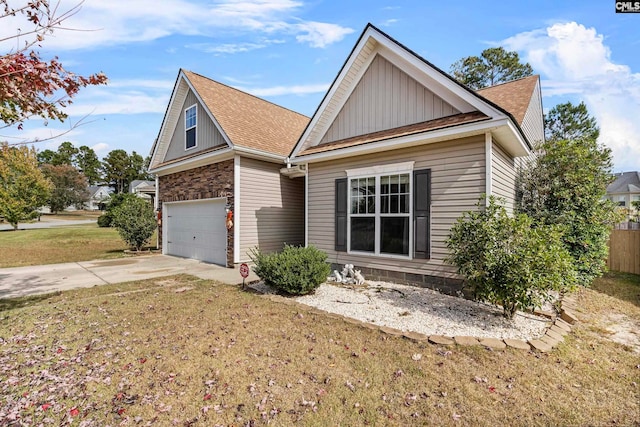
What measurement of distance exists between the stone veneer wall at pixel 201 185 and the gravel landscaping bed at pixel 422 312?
4.17 metres

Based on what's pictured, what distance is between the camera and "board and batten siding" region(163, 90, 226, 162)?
10.8 meters

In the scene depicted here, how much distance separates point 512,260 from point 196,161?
10245 millimetres

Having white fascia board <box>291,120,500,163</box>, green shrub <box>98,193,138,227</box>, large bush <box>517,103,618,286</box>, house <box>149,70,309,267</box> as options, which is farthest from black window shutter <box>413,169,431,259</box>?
green shrub <box>98,193,138,227</box>

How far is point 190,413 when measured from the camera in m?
2.65

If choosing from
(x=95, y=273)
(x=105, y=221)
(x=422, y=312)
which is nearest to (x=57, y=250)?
(x=95, y=273)

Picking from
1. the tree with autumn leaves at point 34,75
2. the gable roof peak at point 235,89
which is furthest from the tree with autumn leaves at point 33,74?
the gable roof peak at point 235,89

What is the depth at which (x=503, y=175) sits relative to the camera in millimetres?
6750

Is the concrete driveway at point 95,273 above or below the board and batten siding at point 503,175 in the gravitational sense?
below

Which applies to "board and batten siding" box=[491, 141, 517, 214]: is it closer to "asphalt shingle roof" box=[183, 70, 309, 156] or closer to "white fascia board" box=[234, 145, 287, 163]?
"white fascia board" box=[234, 145, 287, 163]

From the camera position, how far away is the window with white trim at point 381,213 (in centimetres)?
692

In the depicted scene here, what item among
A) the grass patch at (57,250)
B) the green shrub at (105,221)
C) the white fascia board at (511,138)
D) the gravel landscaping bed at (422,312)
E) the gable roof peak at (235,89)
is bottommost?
the grass patch at (57,250)

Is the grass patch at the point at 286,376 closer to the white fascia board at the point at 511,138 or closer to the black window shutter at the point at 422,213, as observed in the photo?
the black window shutter at the point at 422,213

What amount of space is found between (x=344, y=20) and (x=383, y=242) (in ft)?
20.3

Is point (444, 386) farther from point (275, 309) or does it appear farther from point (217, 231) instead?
point (217, 231)
